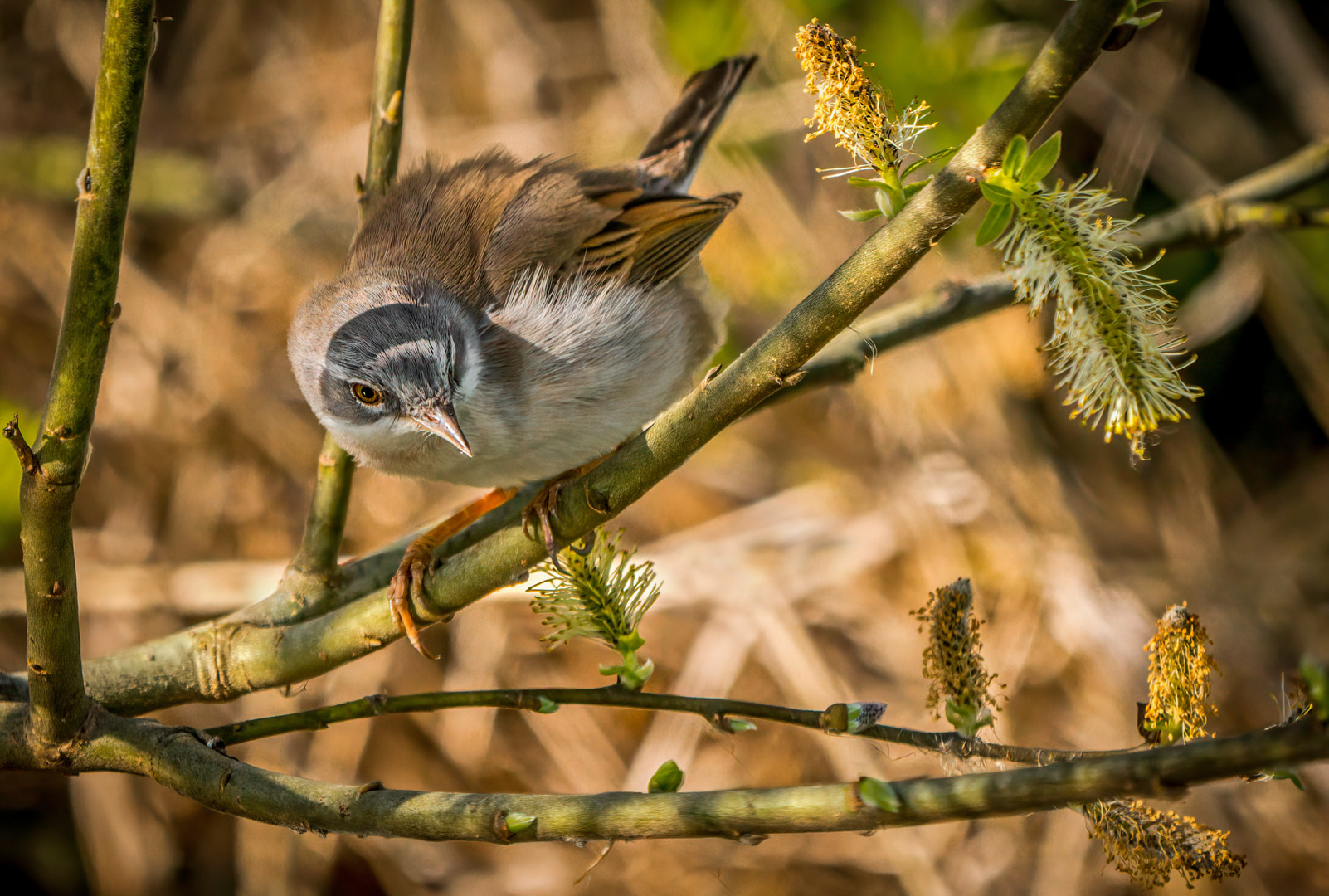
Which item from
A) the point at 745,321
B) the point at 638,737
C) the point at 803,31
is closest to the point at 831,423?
the point at 745,321

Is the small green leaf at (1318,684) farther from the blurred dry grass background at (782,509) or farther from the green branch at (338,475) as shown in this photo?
the blurred dry grass background at (782,509)

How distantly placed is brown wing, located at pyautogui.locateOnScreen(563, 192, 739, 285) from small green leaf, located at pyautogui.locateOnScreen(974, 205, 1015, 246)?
1669 mm

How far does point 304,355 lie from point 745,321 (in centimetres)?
290

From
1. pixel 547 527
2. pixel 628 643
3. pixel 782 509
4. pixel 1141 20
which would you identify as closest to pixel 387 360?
pixel 547 527

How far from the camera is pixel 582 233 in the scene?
3.02 m

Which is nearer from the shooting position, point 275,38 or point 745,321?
point 745,321

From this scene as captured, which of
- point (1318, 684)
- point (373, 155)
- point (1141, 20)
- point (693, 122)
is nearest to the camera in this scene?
point (1318, 684)

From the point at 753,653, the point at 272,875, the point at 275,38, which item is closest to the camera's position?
the point at 272,875

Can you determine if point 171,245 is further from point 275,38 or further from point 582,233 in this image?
point 582,233

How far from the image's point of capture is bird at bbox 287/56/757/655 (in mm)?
2643

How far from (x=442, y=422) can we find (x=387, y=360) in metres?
0.22

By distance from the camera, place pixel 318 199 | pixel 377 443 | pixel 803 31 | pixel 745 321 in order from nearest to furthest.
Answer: pixel 803 31 → pixel 377 443 → pixel 745 321 → pixel 318 199

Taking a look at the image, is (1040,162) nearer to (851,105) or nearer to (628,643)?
(851,105)

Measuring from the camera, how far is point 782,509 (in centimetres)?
537
